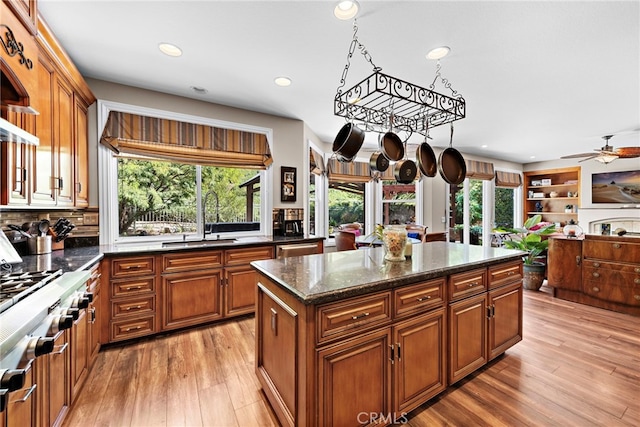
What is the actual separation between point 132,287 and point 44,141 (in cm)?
138

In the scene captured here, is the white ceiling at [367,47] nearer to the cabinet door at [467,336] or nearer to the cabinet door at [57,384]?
the cabinet door at [467,336]

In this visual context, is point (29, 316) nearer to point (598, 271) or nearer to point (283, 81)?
point (283, 81)

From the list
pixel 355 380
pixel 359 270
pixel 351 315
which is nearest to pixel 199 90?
pixel 359 270

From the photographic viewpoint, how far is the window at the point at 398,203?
580cm

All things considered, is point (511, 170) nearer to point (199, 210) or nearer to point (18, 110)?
point (199, 210)

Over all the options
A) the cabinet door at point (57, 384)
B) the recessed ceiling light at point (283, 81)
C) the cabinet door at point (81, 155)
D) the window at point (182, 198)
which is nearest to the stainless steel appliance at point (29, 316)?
the cabinet door at point (57, 384)

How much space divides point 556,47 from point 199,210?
3.94 metres

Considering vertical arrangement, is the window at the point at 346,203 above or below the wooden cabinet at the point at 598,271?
above

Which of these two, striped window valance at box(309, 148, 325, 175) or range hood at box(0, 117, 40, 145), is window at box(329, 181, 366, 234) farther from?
range hood at box(0, 117, 40, 145)

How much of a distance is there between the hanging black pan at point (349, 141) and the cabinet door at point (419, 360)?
3.94 ft

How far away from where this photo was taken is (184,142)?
330 cm

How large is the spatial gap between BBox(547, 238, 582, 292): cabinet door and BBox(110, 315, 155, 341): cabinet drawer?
16.9 ft

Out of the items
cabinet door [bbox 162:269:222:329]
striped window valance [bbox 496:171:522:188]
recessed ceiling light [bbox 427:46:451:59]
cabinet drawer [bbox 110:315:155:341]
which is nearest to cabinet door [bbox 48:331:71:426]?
cabinet drawer [bbox 110:315:155:341]

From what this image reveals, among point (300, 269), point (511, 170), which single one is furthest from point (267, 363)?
point (511, 170)
